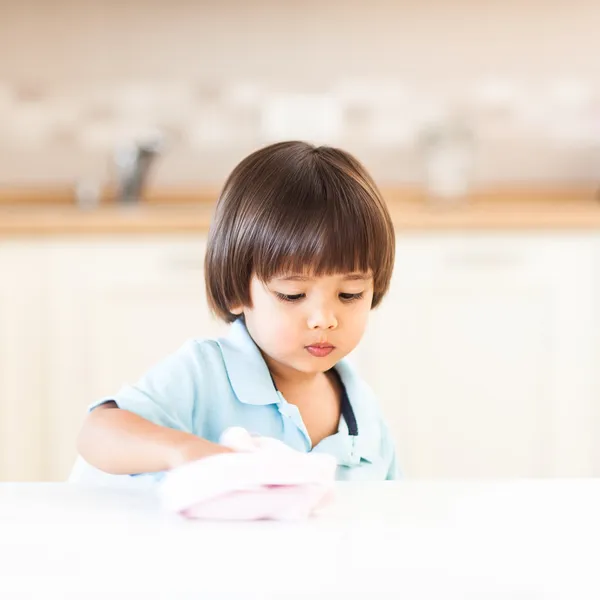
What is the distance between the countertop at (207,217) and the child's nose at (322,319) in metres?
1.55

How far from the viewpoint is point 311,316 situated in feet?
2.99

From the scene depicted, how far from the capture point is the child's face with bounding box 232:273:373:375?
36.1 inches

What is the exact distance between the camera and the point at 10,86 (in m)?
3.09

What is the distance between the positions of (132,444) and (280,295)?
248 mm

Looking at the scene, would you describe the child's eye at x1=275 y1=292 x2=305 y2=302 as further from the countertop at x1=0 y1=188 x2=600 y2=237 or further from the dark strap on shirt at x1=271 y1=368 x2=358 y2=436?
the countertop at x1=0 y1=188 x2=600 y2=237

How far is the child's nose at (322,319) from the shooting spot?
0.90 m

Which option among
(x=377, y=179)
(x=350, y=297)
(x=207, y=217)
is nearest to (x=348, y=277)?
(x=350, y=297)

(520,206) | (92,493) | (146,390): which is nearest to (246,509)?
(92,493)

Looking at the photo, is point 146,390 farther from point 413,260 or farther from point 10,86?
point 10,86

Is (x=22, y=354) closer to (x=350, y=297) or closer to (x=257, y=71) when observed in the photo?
(x=257, y=71)

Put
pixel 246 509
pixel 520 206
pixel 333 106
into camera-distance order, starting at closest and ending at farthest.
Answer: pixel 246 509 < pixel 520 206 < pixel 333 106

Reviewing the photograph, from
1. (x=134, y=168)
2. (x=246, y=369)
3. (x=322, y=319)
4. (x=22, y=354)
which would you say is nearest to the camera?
(x=322, y=319)

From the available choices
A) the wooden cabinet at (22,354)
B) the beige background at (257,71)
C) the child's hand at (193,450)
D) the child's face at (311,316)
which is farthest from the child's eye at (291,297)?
the beige background at (257,71)

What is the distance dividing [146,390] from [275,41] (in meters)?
2.35
